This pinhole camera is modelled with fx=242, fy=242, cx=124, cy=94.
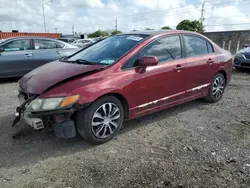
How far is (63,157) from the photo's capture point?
307 centimetres

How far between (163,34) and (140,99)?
Answer: 48.9 inches

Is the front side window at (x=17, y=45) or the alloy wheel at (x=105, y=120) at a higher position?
the front side window at (x=17, y=45)

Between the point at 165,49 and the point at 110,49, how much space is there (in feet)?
3.04

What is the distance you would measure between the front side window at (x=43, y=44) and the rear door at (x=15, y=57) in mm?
220

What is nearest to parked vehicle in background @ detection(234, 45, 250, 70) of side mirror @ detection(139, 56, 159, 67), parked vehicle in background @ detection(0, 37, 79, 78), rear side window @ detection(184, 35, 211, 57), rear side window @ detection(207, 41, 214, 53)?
rear side window @ detection(207, 41, 214, 53)

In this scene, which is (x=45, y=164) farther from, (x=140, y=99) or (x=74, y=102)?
(x=140, y=99)

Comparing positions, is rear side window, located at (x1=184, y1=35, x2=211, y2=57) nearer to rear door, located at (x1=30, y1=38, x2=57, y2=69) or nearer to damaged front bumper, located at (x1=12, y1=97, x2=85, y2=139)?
damaged front bumper, located at (x1=12, y1=97, x2=85, y2=139)

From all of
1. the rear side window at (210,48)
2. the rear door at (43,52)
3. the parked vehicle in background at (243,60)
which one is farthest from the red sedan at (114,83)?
the parked vehicle in background at (243,60)

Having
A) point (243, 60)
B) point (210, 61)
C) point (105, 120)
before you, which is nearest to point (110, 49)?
point (105, 120)

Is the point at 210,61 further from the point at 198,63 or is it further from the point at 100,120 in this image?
the point at 100,120

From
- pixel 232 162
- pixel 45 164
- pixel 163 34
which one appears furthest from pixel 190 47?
pixel 45 164

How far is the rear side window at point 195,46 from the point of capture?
175 inches

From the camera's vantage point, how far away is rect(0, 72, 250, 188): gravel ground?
2.60 meters

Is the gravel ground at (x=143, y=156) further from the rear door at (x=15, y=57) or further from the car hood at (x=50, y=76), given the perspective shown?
the rear door at (x=15, y=57)
